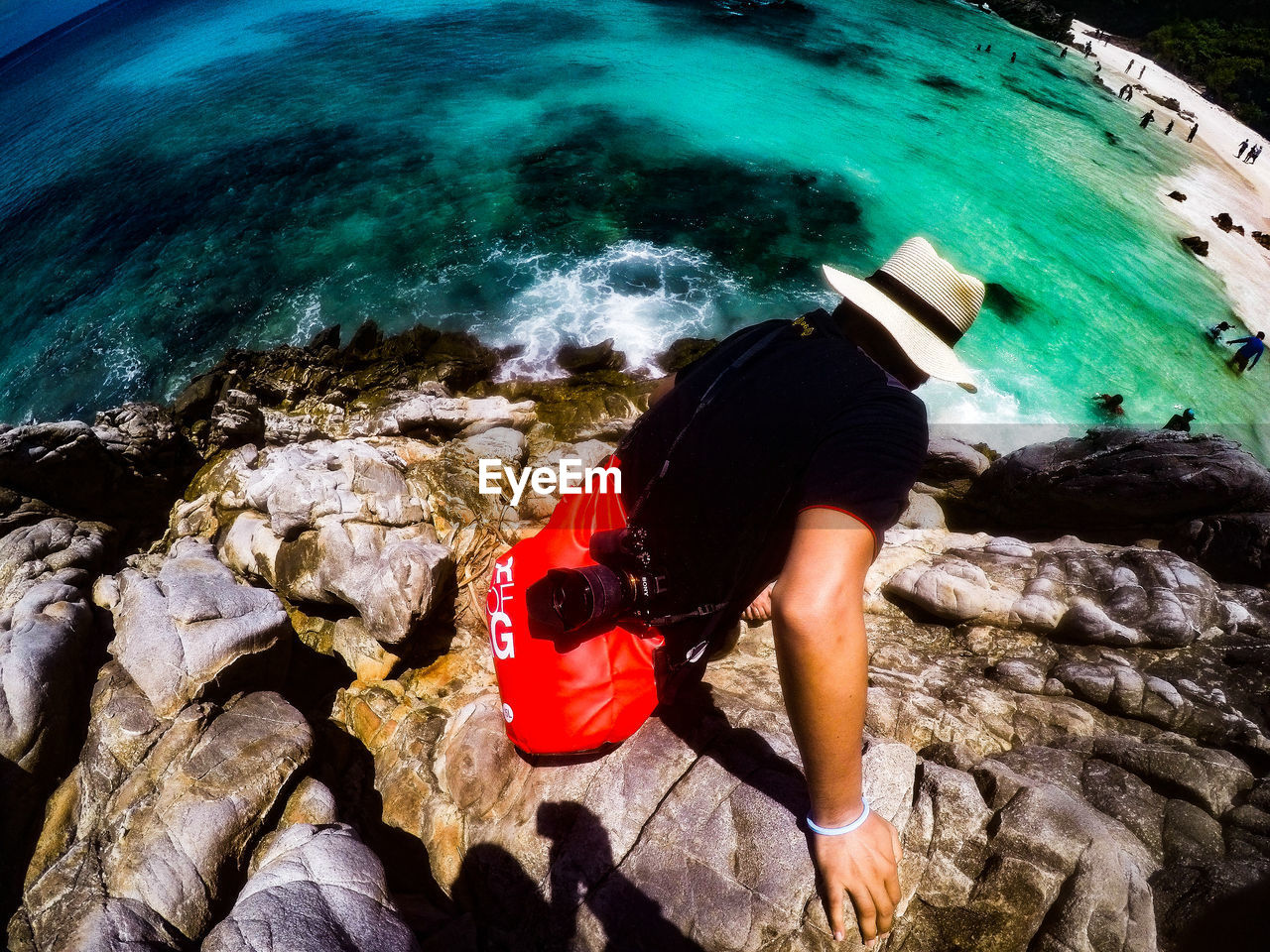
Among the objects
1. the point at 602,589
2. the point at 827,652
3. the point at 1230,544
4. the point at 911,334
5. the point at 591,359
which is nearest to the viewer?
the point at 827,652

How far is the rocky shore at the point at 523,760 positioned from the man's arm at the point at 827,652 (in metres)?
1.03

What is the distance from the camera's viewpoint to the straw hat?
2250mm

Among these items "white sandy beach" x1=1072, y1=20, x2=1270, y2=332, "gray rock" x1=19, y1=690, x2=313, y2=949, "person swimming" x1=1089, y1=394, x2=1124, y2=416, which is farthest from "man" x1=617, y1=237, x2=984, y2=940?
"white sandy beach" x1=1072, y1=20, x2=1270, y2=332

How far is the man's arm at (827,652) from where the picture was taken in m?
1.54

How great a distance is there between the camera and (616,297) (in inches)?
717

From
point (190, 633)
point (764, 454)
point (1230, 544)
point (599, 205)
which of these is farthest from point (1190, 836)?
Answer: point (599, 205)

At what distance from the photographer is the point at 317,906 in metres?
2.94

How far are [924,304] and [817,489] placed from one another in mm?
1282

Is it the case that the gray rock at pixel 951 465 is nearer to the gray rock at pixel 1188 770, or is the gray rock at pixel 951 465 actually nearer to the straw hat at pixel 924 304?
the gray rock at pixel 1188 770

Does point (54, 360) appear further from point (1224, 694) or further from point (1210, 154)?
point (1210, 154)

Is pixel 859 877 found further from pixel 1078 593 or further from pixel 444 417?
pixel 444 417

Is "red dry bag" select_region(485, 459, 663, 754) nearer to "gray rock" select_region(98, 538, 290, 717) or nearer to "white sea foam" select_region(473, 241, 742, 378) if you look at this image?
"gray rock" select_region(98, 538, 290, 717)

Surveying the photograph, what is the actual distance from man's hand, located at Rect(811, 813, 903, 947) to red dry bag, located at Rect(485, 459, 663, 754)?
1232 millimetres

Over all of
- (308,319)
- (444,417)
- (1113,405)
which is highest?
(444,417)
